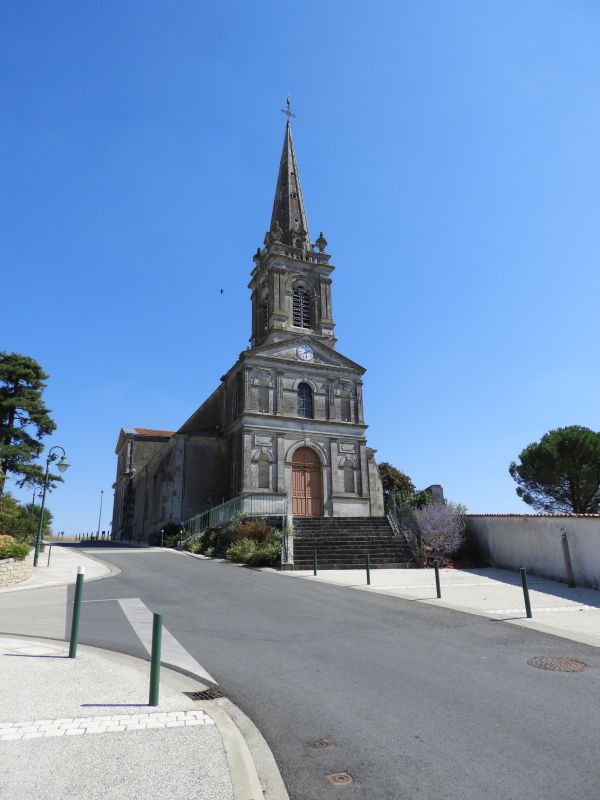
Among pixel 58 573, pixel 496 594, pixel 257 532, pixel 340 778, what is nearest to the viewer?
pixel 340 778

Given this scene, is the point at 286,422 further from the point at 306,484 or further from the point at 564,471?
the point at 564,471

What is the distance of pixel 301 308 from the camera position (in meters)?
32.0

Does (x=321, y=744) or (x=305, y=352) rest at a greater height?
(x=305, y=352)

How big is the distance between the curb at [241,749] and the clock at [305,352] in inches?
947

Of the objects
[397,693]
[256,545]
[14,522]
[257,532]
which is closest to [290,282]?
[257,532]

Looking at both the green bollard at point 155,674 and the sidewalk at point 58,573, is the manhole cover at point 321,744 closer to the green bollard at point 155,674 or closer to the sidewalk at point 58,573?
the green bollard at point 155,674

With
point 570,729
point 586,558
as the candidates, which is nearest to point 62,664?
point 570,729

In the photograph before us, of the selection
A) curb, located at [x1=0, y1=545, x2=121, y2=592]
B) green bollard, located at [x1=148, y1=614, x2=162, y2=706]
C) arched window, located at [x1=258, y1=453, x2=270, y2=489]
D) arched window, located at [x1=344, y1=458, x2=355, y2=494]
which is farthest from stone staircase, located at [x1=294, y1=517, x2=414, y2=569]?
green bollard, located at [x1=148, y1=614, x2=162, y2=706]

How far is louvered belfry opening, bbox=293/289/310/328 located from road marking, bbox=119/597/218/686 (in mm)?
23151

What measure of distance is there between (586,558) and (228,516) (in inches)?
558

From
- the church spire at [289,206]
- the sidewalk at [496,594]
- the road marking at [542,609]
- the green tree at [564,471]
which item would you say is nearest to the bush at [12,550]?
the sidewalk at [496,594]

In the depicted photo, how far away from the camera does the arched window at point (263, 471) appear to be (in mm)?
26141

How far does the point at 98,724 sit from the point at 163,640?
3.27 metres

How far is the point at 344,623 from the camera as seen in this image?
27.3ft
